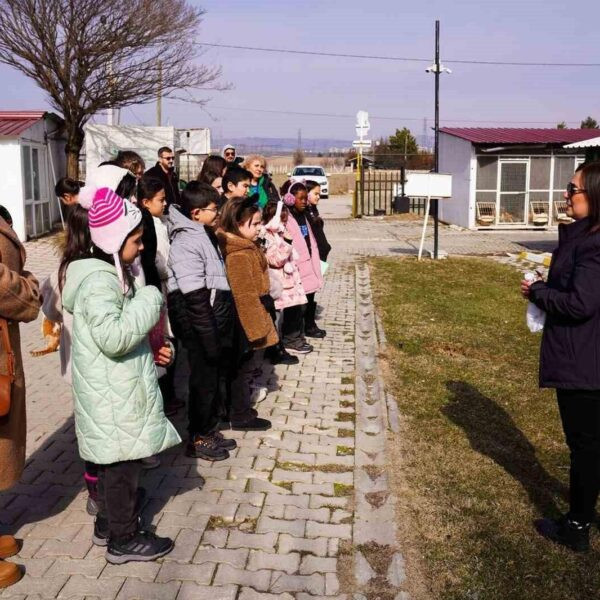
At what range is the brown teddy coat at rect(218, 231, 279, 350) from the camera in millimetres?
5379

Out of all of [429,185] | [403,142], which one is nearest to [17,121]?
[429,185]

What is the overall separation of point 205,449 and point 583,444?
7.85 ft

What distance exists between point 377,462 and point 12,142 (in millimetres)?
15938

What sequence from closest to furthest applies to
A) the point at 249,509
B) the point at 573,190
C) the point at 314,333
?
the point at 573,190 → the point at 249,509 → the point at 314,333

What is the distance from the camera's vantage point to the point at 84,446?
357cm

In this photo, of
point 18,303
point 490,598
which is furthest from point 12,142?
point 490,598

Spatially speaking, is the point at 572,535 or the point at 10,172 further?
the point at 10,172

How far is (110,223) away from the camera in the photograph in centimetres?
345

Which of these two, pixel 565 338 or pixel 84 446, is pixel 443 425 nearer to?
pixel 565 338

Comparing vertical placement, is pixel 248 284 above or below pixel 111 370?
above

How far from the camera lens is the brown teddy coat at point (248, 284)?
212 inches

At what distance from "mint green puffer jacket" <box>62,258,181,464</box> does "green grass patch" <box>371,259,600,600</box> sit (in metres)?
1.49

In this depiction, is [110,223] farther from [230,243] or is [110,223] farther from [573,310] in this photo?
[573,310]

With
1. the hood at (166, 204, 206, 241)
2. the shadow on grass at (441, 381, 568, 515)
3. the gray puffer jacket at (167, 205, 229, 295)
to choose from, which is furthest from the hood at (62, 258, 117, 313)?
the shadow on grass at (441, 381, 568, 515)
